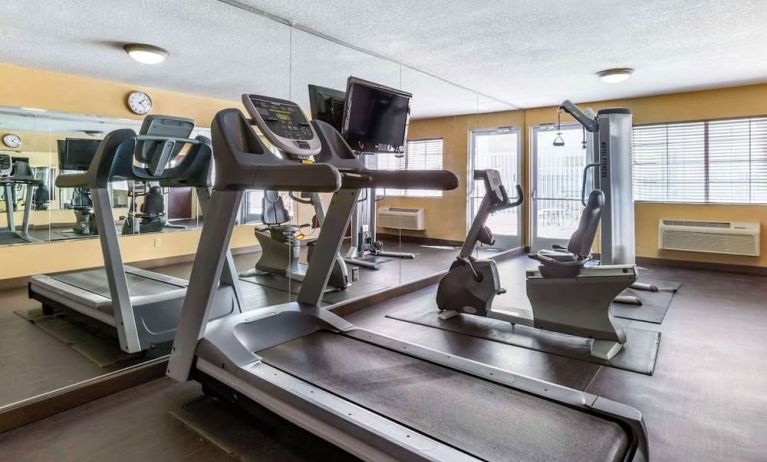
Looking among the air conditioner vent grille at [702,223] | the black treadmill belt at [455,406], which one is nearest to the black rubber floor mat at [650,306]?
the air conditioner vent grille at [702,223]

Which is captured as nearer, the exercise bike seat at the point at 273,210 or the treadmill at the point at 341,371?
the treadmill at the point at 341,371

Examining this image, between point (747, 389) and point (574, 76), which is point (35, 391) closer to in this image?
point (747, 389)

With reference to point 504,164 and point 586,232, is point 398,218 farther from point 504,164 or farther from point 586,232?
point 504,164

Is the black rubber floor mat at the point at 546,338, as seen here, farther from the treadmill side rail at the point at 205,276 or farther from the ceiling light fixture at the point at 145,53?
the ceiling light fixture at the point at 145,53

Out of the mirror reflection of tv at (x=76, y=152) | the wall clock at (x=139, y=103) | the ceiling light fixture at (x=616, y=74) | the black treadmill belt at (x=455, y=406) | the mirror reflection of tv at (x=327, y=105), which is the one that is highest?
the ceiling light fixture at (x=616, y=74)

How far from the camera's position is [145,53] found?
120 inches

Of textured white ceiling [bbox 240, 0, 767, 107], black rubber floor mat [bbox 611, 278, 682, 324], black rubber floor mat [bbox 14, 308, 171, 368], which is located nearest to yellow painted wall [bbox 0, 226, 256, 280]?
black rubber floor mat [bbox 14, 308, 171, 368]

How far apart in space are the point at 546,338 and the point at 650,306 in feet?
4.73

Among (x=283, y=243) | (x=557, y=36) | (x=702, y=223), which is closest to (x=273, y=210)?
(x=283, y=243)

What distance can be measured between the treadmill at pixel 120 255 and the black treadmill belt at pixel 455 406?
0.85m

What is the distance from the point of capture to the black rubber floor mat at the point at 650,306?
359 cm

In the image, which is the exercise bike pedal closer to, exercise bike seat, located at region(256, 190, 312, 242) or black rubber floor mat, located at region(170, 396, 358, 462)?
exercise bike seat, located at region(256, 190, 312, 242)

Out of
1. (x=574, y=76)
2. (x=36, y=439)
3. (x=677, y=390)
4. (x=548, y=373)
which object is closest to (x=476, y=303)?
(x=548, y=373)

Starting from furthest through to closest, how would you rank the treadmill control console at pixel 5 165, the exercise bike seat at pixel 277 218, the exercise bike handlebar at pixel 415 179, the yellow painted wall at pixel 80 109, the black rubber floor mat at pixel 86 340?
the exercise bike seat at pixel 277 218, the black rubber floor mat at pixel 86 340, the yellow painted wall at pixel 80 109, the treadmill control console at pixel 5 165, the exercise bike handlebar at pixel 415 179
